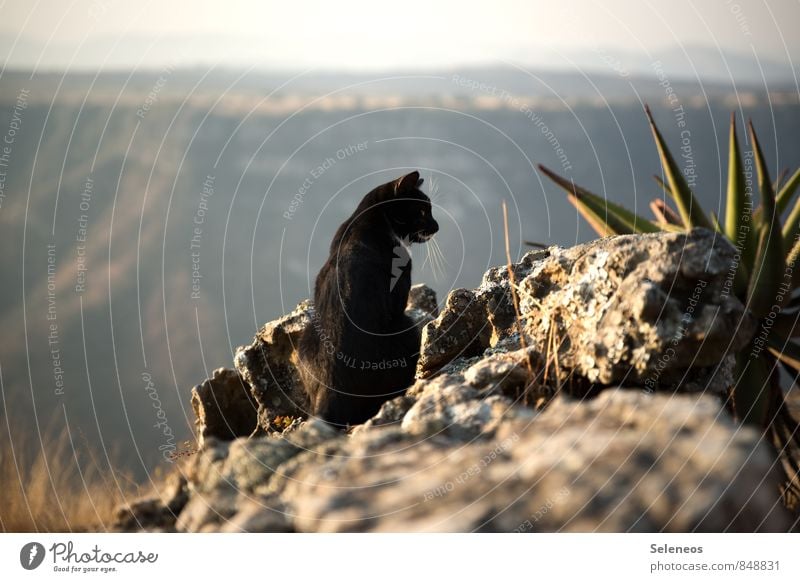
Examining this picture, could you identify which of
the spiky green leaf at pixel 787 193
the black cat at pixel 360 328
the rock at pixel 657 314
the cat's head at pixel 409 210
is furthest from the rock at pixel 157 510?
the spiky green leaf at pixel 787 193

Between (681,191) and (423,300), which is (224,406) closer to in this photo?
(423,300)

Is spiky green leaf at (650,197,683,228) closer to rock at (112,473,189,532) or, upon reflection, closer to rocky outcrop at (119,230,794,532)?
rocky outcrop at (119,230,794,532)

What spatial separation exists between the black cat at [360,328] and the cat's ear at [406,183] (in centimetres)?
25

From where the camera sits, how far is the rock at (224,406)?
6906 mm

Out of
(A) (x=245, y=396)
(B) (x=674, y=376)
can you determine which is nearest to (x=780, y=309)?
(B) (x=674, y=376)

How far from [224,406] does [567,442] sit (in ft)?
13.8

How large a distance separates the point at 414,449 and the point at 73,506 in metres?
3.10

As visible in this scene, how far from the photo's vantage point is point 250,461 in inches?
159

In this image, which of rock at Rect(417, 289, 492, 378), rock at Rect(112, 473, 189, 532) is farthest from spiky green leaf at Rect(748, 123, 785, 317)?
rock at Rect(112, 473, 189, 532)

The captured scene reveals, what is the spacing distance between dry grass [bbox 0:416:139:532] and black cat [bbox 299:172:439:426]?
168cm

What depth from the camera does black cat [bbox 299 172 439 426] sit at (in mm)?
5848

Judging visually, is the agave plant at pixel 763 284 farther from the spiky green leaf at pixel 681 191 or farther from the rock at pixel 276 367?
the rock at pixel 276 367

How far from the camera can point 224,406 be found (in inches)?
277
